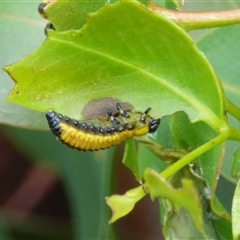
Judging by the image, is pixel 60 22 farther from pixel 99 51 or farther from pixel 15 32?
pixel 15 32

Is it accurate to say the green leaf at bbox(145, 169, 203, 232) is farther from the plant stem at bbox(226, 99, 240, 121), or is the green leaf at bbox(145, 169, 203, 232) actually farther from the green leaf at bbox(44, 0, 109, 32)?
the green leaf at bbox(44, 0, 109, 32)

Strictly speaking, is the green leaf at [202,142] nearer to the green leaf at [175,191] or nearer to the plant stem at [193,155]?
the plant stem at [193,155]

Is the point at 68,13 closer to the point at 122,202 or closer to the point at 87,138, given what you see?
the point at 87,138

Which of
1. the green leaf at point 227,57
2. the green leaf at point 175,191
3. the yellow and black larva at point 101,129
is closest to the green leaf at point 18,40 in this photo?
the yellow and black larva at point 101,129

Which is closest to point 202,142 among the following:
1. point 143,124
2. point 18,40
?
point 143,124

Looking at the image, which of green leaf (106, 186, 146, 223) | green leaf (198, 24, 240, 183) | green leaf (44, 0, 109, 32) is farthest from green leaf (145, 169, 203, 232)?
green leaf (198, 24, 240, 183)

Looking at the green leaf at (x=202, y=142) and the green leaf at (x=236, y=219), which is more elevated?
the green leaf at (x=236, y=219)
